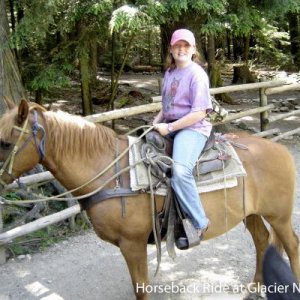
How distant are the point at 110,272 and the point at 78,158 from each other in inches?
71.7

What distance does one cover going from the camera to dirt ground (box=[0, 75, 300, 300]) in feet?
13.5

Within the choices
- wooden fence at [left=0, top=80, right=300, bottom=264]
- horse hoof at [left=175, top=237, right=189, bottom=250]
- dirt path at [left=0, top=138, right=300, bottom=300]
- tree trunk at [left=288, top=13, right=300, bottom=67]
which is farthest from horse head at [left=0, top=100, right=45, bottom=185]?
tree trunk at [left=288, top=13, right=300, bottom=67]

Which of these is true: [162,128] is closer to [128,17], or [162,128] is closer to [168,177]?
[168,177]

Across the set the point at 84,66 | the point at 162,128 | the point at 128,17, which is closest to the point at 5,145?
the point at 162,128

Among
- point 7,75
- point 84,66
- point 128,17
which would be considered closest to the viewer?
point 128,17

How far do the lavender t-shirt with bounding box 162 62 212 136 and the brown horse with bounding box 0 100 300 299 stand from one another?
1.51 ft

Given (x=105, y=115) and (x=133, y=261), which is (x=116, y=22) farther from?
(x=133, y=261)

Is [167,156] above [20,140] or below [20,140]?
below

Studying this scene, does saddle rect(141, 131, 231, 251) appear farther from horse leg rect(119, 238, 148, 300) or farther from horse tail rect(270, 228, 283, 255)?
horse tail rect(270, 228, 283, 255)

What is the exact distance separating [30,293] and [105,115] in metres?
2.45

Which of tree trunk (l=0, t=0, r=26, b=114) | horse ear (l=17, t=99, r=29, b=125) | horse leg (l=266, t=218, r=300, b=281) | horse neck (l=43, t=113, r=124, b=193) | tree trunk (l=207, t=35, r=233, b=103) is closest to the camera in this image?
horse ear (l=17, t=99, r=29, b=125)

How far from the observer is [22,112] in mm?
2891

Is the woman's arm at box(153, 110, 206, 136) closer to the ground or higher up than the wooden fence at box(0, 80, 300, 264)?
higher up

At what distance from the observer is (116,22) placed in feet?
19.3
